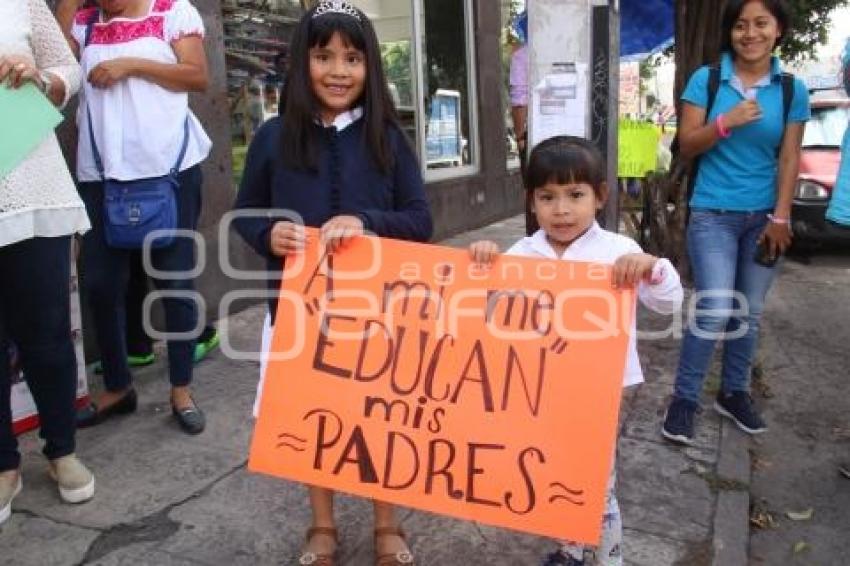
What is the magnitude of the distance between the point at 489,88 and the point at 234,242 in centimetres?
459

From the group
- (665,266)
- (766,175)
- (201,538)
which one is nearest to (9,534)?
(201,538)

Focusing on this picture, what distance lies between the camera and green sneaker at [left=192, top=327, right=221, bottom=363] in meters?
4.19

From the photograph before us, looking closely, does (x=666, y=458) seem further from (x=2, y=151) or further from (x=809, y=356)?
(x=2, y=151)

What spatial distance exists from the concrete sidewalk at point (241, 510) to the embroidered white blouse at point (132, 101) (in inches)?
43.1

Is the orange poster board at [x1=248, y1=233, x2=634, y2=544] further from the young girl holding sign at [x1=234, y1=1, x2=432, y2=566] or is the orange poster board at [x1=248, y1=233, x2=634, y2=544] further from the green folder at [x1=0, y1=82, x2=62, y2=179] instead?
the green folder at [x1=0, y1=82, x2=62, y2=179]

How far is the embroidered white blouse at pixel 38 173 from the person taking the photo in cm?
232

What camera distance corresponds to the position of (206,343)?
4.29 m

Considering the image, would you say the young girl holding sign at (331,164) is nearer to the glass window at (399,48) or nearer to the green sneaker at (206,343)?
the green sneaker at (206,343)

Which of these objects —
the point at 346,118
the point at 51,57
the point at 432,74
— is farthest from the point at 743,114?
the point at 432,74

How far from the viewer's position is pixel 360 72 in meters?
2.19

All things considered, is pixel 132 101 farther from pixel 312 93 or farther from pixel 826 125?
pixel 826 125

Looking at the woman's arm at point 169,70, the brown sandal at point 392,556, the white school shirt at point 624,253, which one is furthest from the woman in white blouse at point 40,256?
the white school shirt at point 624,253

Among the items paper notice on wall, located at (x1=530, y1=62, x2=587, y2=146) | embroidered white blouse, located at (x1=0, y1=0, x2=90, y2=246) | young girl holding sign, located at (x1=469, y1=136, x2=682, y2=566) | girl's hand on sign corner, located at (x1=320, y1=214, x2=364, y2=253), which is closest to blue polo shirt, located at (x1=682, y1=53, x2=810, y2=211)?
paper notice on wall, located at (x1=530, y1=62, x2=587, y2=146)

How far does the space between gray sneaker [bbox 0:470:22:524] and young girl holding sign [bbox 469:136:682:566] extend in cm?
174
